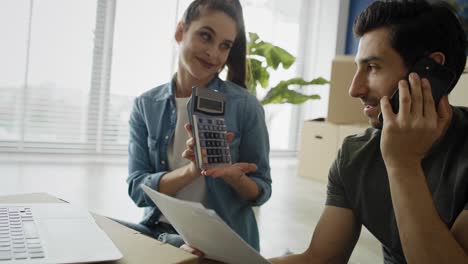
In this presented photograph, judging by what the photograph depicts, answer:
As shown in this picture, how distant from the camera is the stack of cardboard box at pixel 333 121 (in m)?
3.32

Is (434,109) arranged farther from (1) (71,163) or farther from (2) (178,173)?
(1) (71,163)

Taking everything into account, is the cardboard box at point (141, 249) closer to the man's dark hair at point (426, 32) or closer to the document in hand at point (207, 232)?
the document in hand at point (207, 232)

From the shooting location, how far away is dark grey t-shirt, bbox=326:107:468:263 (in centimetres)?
74

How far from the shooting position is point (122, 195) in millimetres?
2400

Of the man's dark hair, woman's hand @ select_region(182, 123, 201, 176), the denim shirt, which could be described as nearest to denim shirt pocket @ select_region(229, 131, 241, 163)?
the denim shirt

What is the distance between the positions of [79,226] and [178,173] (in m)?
0.48

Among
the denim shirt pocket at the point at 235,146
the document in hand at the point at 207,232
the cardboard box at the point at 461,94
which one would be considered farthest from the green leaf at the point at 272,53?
the document in hand at the point at 207,232

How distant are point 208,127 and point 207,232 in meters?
0.35

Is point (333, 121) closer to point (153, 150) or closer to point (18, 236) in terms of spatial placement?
point (153, 150)

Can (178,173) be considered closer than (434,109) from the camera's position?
No

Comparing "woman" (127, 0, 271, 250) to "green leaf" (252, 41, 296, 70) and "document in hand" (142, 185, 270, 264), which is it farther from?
"green leaf" (252, 41, 296, 70)

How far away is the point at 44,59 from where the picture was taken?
Answer: 3076 mm

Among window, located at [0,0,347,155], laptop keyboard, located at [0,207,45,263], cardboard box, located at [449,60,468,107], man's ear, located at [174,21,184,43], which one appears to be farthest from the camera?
window, located at [0,0,347,155]

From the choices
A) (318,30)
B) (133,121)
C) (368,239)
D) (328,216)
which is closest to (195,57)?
(133,121)
